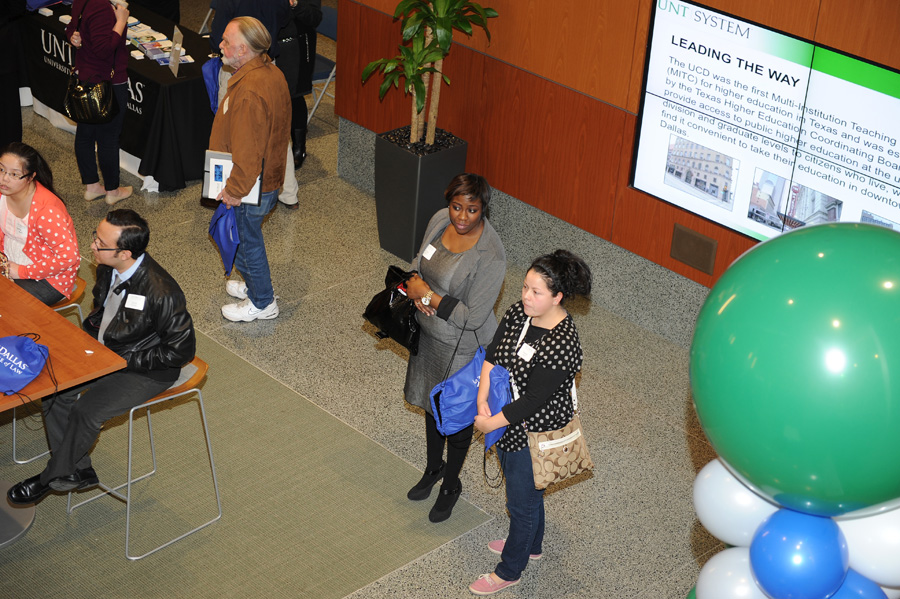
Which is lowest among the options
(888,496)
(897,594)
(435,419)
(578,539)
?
(578,539)

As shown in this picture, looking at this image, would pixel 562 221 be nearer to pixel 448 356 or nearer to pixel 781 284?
pixel 448 356

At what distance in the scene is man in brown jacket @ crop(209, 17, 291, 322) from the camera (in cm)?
511

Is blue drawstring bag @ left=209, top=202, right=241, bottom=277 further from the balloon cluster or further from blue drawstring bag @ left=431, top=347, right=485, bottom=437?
the balloon cluster

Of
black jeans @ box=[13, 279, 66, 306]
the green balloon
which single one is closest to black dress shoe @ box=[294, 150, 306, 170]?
black jeans @ box=[13, 279, 66, 306]

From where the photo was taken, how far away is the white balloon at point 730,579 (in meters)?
2.55

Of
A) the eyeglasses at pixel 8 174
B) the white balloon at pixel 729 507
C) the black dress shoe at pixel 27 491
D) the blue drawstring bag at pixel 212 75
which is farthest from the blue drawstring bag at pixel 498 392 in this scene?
the blue drawstring bag at pixel 212 75

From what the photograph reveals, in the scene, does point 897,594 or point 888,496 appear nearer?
point 888,496

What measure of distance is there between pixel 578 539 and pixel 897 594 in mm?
1876

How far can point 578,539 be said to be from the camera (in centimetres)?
432

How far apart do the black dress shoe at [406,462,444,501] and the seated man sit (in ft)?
3.82

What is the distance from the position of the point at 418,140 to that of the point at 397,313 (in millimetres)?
2524

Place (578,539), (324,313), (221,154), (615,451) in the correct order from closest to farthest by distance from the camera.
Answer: (578,539), (615,451), (221,154), (324,313)

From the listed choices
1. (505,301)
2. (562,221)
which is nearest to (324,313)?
(505,301)

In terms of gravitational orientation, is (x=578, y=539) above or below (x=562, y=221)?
below
